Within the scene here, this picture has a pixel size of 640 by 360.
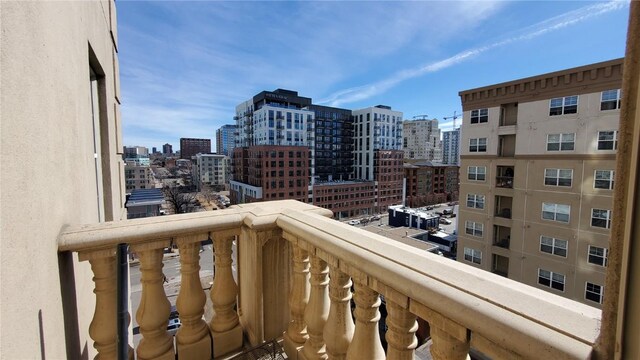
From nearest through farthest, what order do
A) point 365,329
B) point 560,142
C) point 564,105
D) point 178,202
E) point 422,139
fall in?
point 365,329 < point 564,105 < point 560,142 < point 178,202 < point 422,139

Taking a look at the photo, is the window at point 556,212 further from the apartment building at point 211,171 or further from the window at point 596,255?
the apartment building at point 211,171

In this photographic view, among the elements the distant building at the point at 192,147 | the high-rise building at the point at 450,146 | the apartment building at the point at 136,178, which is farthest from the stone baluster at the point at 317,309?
the distant building at the point at 192,147

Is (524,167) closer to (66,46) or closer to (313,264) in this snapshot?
(313,264)

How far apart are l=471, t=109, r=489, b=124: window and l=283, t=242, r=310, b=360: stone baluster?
59.4 feet

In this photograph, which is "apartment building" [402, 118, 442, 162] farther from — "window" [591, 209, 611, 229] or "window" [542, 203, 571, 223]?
"window" [591, 209, 611, 229]

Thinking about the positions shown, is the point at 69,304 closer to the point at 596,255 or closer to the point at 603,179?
the point at 603,179

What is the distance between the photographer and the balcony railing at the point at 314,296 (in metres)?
0.84

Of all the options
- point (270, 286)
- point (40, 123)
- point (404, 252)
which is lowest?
point (270, 286)

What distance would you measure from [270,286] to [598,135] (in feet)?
55.3

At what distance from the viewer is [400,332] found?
1234mm

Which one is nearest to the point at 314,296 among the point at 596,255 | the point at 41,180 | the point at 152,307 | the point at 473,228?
the point at 152,307

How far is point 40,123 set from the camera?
4.13ft

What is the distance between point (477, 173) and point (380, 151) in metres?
41.4

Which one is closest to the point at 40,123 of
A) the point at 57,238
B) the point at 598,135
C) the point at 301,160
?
the point at 57,238
